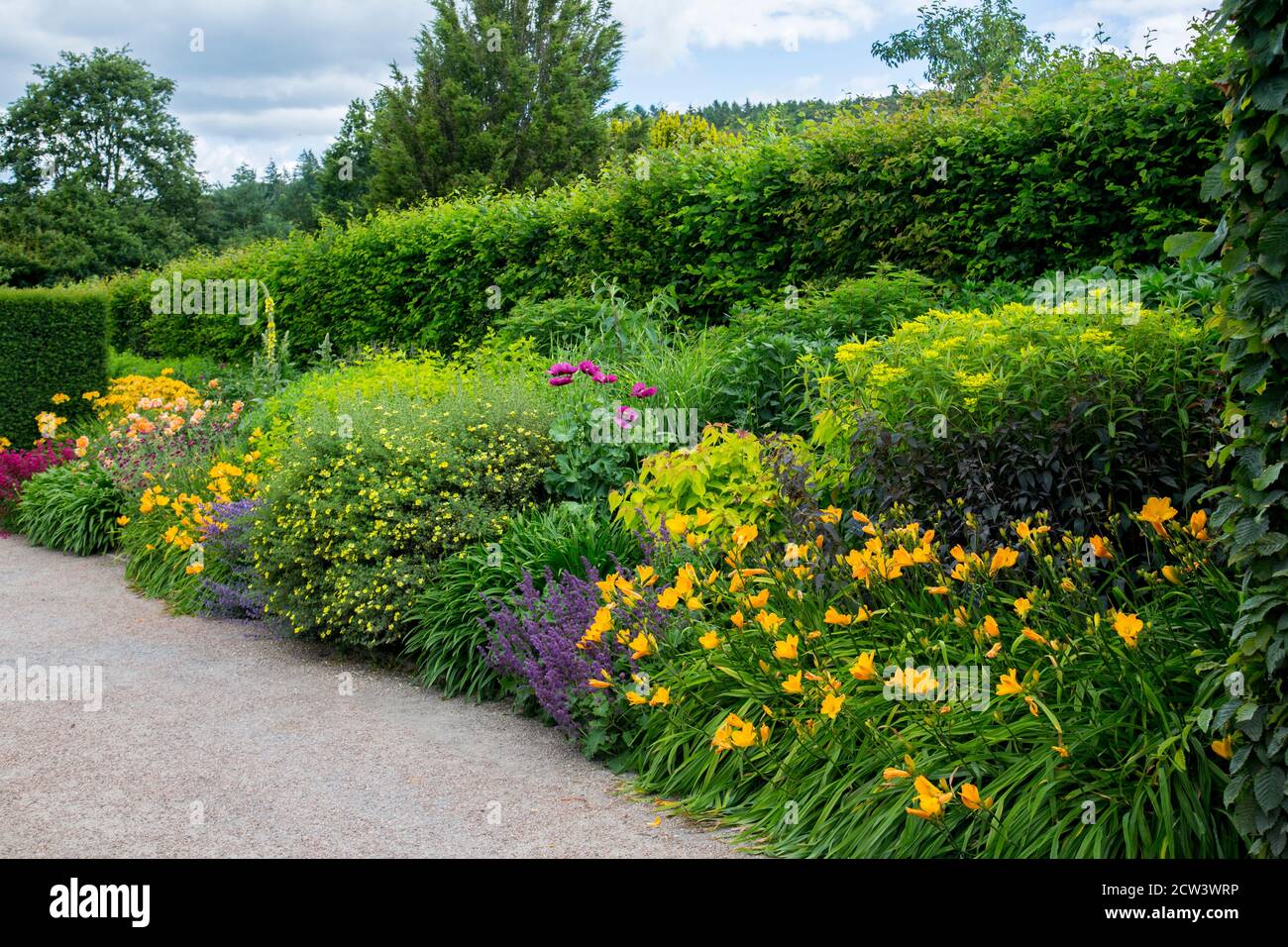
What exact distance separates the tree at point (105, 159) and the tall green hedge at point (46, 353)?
969 inches

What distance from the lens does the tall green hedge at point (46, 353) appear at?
43.0 ft

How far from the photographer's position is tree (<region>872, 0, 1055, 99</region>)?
97.2 ft

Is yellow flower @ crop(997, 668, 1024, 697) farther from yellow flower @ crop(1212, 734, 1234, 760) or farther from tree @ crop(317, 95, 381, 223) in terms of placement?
tree @ crop(317, 95, 381, 223)

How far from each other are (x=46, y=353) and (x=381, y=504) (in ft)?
32.1

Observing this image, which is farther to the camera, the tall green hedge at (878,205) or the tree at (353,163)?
the tree at (353,163)

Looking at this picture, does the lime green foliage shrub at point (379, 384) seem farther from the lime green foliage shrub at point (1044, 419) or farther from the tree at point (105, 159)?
the tree at point (105, 159)

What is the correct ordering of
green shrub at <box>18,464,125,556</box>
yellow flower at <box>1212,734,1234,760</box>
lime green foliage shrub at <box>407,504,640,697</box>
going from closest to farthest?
yellow flower at <box>1212,734,1234,760</box> → lime green foliage shrub at <box>407,504,640,697</box> → green shrub at <box>18,464,125,556</box>

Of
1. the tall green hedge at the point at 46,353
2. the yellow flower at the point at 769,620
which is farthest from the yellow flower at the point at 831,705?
the tall green hedge at the point at 46,353

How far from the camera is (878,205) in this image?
26.1 ft

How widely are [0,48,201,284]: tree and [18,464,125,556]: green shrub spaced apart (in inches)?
1137

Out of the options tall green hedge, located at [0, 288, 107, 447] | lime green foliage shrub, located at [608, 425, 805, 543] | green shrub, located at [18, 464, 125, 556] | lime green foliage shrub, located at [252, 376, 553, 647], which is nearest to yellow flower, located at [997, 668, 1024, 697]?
lime green foliage shrub, located at [608, 425, 805, 543]

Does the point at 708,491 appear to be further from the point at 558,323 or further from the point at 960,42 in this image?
the point at 960,42

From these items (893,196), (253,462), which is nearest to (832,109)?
(893,196)
